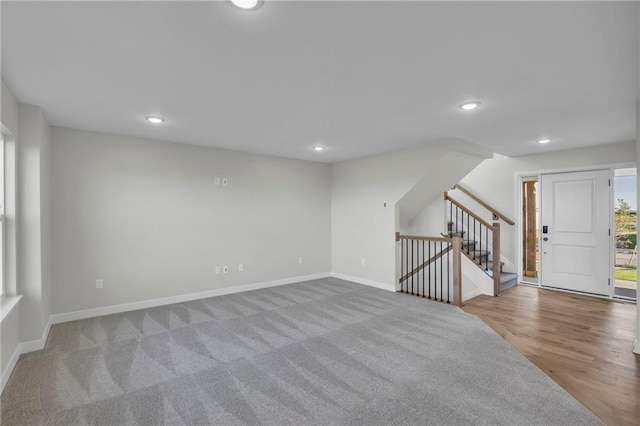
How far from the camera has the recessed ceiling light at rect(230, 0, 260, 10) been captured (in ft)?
4.86

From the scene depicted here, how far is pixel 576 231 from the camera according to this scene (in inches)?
195

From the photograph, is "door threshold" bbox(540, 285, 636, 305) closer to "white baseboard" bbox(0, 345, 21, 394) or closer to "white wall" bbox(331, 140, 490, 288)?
"white wall" bbox(331, 140, 490, 288)

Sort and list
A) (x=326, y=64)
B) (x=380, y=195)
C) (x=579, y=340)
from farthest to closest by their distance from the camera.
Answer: (x=380, y=195), (x=579, y=340), (x=326, y=64)

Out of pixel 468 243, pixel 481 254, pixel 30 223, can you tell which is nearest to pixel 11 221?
pixel 30 223

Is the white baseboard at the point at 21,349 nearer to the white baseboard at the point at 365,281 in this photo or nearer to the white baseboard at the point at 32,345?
the white baseboard at the point at 32,345

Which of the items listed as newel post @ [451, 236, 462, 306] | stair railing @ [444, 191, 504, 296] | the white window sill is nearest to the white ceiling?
newel post @ [451, 236, 462, 306]

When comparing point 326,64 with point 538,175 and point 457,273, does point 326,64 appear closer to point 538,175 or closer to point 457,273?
point 457,273

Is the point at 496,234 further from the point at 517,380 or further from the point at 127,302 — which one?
the point at 127,302

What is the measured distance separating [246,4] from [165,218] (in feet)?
11.9

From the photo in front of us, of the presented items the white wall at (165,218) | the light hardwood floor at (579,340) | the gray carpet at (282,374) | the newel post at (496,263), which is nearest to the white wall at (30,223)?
the gray carpet at (282,374)

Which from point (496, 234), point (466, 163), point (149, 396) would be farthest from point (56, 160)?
point (496, 234)

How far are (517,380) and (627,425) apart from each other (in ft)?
2.03

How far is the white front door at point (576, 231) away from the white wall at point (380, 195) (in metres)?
1.59

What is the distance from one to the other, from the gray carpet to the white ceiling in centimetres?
243
